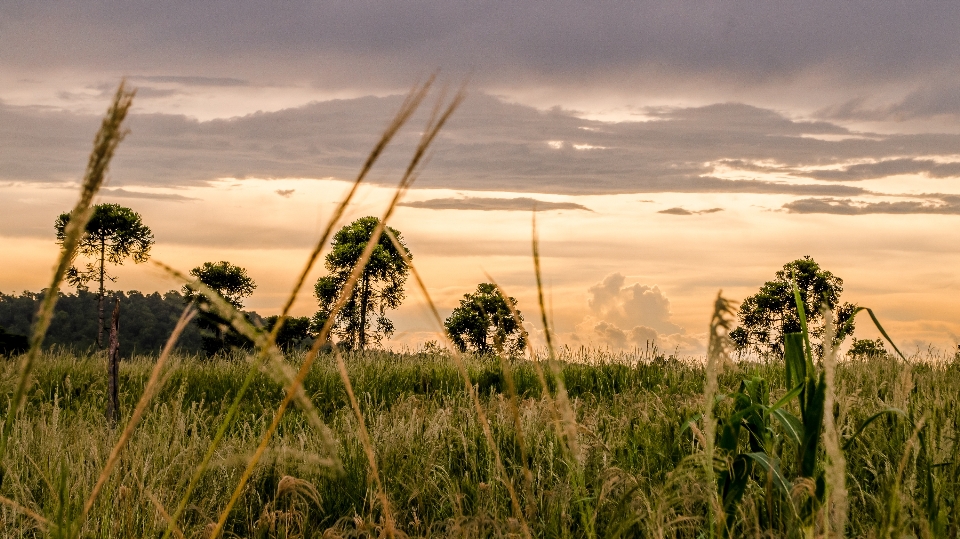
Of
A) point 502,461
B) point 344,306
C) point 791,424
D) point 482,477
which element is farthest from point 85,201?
point 344,306

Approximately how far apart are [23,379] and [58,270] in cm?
23

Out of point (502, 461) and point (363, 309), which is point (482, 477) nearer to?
point (502, 461)

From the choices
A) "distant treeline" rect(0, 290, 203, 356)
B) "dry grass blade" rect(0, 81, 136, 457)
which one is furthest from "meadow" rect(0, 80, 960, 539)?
"distant treeline" rect(0, 290, 203, 356)

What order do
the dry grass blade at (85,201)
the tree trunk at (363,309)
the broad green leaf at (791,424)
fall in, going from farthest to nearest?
the tree trunk at (363,309), the broad green leaf at (791,424), the dry grass blade at (85,201)

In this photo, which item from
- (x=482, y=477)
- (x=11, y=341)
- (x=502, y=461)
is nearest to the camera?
(x=482, y=477)

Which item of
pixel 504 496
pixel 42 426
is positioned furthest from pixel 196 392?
pixel 504 496

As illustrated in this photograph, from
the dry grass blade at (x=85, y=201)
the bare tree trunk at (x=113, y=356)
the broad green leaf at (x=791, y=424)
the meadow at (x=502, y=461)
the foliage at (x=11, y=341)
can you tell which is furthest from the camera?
the foliage at (x=11, y=341)

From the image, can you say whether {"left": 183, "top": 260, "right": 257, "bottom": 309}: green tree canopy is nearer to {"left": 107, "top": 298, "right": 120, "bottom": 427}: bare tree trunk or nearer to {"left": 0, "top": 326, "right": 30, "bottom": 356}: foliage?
{"left": 0, "top": 326, "right": 30, "bottom": 356}: foliage

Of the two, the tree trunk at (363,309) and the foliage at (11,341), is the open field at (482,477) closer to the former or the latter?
the foliage at (11,341)

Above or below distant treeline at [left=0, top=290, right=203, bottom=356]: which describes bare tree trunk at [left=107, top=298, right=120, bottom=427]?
above

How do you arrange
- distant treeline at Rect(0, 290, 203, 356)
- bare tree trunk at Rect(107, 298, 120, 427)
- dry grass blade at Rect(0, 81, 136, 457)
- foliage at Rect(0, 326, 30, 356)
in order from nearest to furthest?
dry grass blade at Rect(0, 81, 136, 457)
bare tree trunk at Rect(107, 298, 120, 427)
foliage at Rect(0, 326, 30, 356)
distant treeline at Rect(0, 290, 203, 356)

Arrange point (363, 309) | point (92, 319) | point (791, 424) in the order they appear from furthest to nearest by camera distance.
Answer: point (92, 319)
point (363, 309)
point (791, 424)

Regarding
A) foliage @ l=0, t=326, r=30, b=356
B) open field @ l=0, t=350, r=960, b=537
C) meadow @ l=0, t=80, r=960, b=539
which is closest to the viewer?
meadow @ l=0, t=80, r=960, b=539

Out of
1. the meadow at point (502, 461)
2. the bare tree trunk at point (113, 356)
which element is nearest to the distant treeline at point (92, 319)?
the bare tree trunk at point (113, 356)
